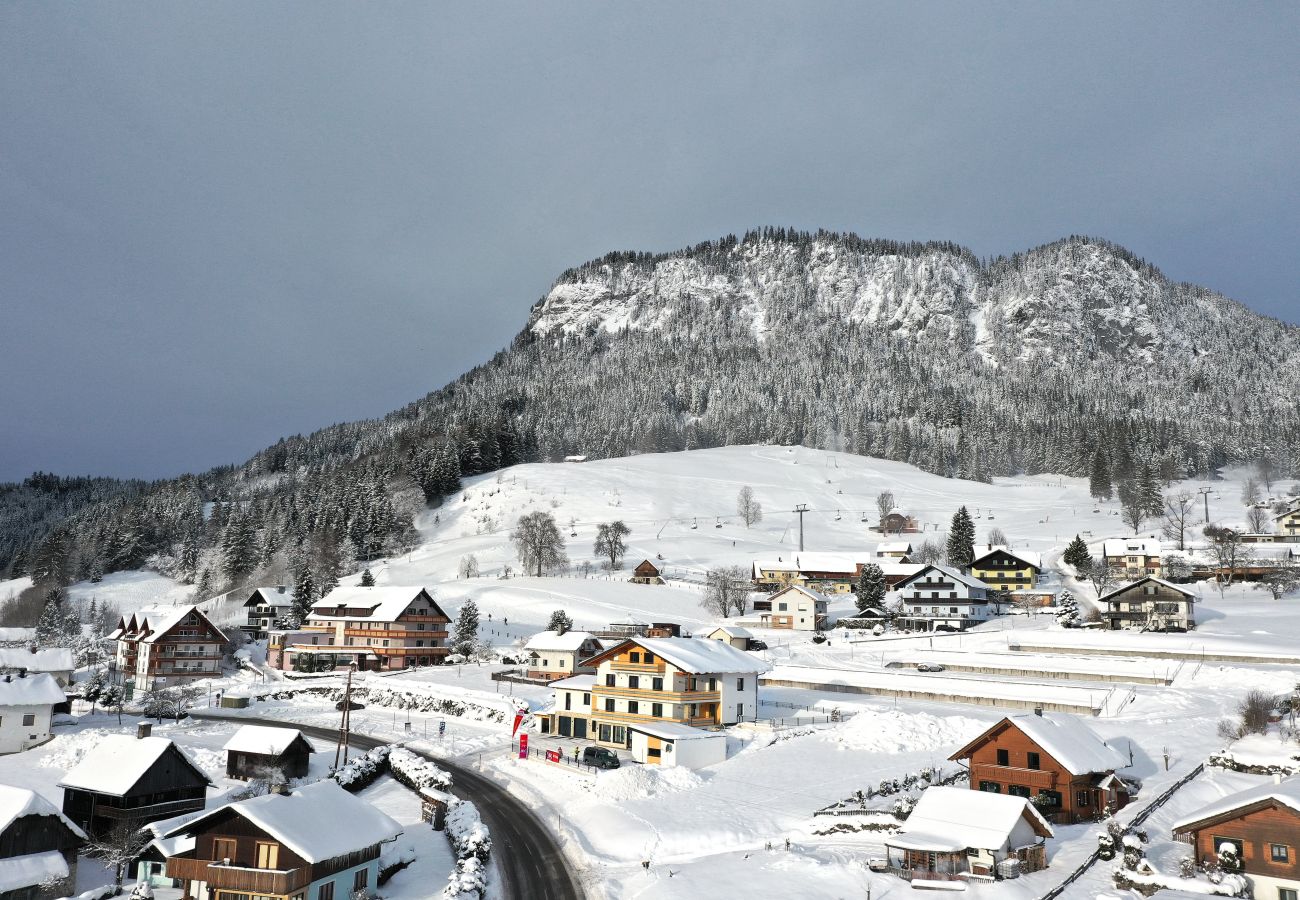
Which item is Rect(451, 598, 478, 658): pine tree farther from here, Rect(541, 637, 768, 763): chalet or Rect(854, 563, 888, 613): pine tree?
Rect(854, 563, 888, 613): pine tree

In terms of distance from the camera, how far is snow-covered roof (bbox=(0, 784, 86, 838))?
30.6 m

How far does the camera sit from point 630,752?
47.1 m

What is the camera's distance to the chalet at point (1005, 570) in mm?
99062

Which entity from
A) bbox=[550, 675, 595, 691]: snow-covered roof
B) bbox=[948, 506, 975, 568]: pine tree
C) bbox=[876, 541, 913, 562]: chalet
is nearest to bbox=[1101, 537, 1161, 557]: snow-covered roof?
bbox=[948, 506, 975, 568]: pine tree

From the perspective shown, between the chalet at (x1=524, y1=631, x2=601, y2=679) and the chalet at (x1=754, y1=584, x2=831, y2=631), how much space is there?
84.4 feet

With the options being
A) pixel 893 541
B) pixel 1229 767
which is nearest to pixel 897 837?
pixel 1229 767

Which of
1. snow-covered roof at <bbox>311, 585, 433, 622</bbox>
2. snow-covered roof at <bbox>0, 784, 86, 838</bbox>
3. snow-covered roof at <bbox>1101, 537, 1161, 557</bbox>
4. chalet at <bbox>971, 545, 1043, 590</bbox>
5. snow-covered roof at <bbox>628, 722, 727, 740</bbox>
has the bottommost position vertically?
snow-covered roof at <bbox>628, 722, 727, 740</bbox>

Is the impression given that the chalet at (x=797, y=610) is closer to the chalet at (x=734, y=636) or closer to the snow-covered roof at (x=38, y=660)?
the chalet at (x=734, y=636)

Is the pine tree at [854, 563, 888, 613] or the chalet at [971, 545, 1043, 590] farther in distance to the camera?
the chalet at [971, 545, 1043, 590]

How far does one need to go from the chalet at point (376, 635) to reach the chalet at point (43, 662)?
56.0ft

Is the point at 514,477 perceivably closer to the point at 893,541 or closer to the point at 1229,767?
the point at 893,541

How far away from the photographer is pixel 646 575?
10825 centimetres

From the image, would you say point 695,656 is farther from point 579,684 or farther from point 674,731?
point 674,731

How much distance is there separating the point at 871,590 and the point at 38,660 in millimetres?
74844
